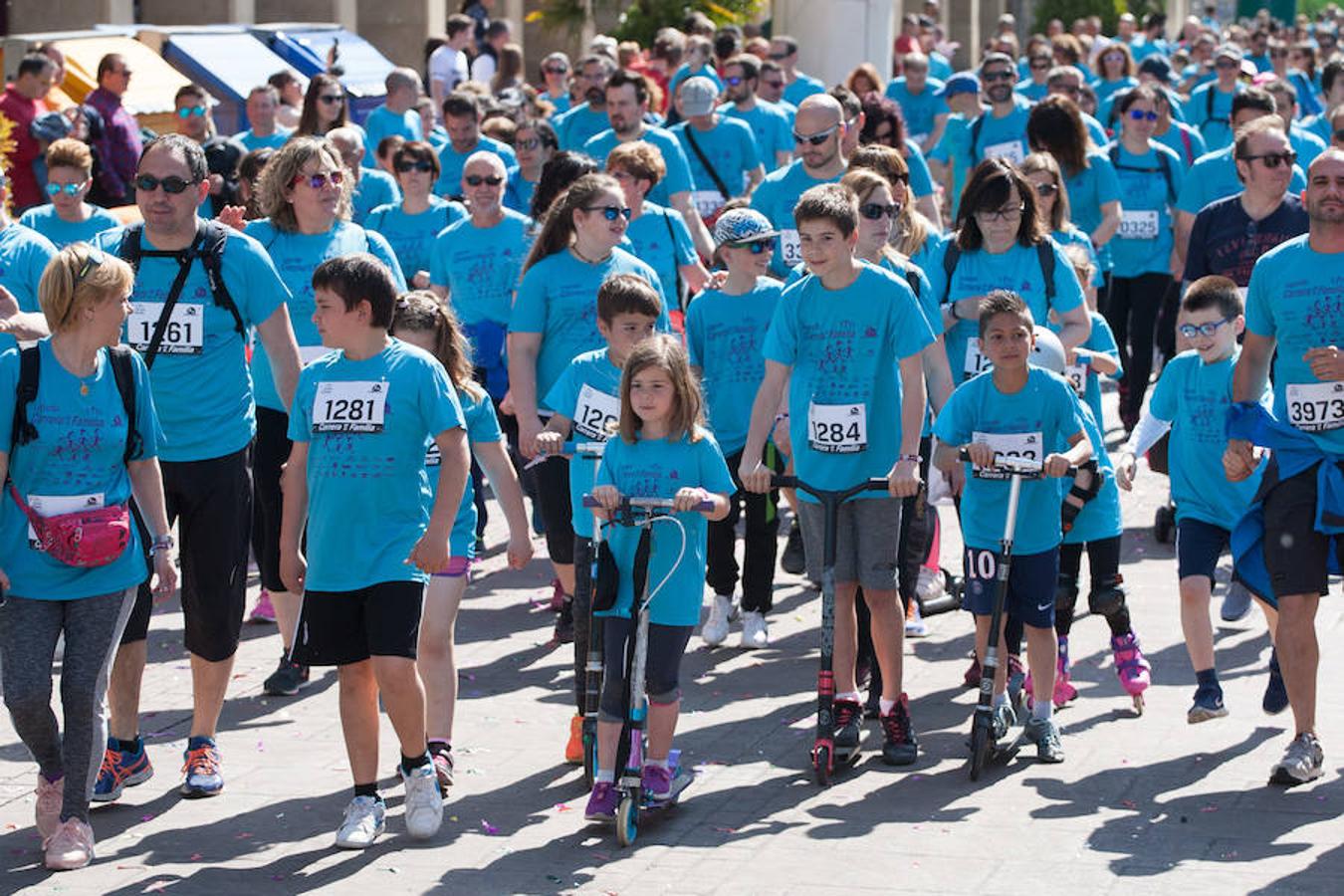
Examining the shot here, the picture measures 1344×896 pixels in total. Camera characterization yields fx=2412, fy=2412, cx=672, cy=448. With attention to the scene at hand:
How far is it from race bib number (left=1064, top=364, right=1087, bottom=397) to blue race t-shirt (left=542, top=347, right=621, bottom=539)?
1.98 metres

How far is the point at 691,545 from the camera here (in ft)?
22.9

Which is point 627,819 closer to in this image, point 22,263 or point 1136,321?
point 22,263

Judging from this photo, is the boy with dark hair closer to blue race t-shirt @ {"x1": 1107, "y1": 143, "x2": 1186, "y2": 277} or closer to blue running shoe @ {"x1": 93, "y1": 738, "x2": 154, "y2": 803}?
blue running shoe @ {"x1": 93, "y1": 738, "x2": 154, "y2": 803}

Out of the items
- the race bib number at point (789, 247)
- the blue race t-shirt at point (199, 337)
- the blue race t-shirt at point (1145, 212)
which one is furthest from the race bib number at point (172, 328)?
the blue race t-shirt at point (1145, 212)

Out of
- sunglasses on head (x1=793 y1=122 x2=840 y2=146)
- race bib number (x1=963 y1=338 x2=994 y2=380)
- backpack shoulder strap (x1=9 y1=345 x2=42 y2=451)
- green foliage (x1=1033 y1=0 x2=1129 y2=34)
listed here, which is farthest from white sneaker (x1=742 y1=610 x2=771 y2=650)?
green foliage (x1=1033 y1=0 x2=1129 y2=34)

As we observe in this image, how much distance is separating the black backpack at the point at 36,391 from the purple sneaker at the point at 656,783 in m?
1.72

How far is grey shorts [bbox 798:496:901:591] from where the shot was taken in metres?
7.57

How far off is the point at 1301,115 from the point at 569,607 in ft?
47.7

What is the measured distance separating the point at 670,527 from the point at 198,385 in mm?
1627

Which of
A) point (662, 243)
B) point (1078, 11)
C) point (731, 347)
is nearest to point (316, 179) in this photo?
point (731, 347)

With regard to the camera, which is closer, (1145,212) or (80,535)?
(80,535)

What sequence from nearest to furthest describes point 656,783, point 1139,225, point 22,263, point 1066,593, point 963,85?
point 656,783, point 22,263, point 1066,593, point 1139,225, point 963,85

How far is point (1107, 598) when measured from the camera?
8.28 meters

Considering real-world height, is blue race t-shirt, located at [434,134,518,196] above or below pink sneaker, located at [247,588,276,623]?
above
